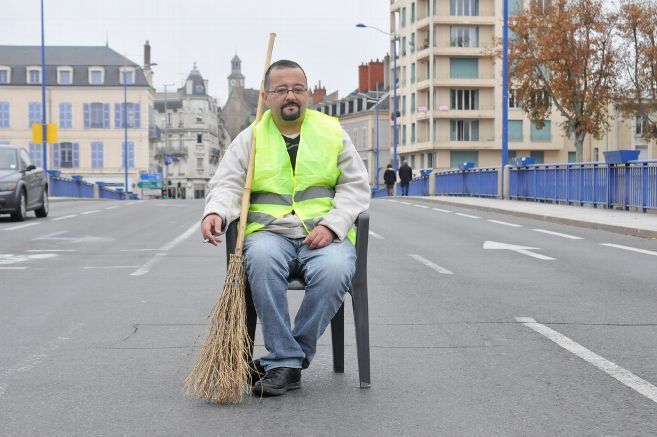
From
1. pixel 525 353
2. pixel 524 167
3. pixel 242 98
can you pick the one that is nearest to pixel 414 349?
pixel 525 353

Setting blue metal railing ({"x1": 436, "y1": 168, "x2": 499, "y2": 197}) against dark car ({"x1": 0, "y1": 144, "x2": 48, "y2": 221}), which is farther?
blue metal railing ({"x1": 436, "y1": 168, "x2": 499, "y2": 197})

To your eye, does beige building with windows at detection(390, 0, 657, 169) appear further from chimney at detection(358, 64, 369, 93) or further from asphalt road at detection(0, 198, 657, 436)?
asphalt road at detection(0, 198, 657, 436)

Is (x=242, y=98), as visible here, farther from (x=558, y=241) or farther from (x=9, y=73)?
(x=558, y=241)

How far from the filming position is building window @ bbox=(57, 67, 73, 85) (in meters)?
87.6

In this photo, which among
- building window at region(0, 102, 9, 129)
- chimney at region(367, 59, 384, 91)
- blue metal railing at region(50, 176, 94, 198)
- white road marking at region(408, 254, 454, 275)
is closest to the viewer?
white road marking at region(408, 254, 454, 275)

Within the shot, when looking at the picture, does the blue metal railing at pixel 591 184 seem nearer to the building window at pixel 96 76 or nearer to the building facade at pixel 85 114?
the building facade at pixel 85 114

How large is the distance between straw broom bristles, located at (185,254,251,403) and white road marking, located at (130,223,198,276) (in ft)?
20.0

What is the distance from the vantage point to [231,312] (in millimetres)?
4641

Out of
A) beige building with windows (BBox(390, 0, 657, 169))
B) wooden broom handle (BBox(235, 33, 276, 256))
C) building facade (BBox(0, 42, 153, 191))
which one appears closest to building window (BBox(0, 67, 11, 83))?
building facade (BBox(0, 42, 153, 191))

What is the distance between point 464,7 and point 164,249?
74.1m

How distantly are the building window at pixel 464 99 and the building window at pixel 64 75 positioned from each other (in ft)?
104

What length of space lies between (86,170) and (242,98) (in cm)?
10674

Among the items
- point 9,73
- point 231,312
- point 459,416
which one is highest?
point 9,73

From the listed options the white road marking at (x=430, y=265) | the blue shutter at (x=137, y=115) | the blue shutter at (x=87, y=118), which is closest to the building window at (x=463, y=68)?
the blue shutter at (x=137, y=115)
